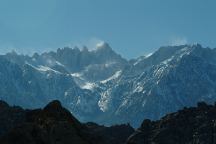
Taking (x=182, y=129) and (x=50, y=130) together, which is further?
(x=182, y=129)

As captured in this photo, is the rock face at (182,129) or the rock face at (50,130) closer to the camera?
the rock face at (50,130)

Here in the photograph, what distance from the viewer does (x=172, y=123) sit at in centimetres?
18100

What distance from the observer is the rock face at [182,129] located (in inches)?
6763

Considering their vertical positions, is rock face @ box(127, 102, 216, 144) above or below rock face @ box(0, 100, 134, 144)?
above

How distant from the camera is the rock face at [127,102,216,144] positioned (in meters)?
172

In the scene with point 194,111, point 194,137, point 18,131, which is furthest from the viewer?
point 194,111

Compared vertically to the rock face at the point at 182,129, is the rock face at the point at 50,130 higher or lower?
lower

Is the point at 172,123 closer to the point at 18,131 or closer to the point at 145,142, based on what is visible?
the point at 145,142

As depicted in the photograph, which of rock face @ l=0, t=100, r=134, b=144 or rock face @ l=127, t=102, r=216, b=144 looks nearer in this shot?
rock face @ l=0, t=100, r=134, b=144

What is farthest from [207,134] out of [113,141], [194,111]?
[113,141]

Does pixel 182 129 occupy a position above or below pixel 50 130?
above

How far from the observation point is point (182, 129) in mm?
176875

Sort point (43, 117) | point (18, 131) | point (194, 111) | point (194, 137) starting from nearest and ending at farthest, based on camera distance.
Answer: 1. point (18, 131)
2. point (43, 117)
3. point (194, 137)
4. point (194, 111)

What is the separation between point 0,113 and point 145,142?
38270 mm
